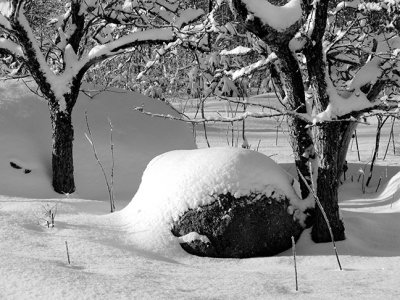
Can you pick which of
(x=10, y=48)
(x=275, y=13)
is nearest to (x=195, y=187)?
(x=275, y=13)

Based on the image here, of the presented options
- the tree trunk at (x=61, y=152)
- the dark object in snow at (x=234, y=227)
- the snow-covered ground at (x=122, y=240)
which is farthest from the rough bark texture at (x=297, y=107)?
the tree trunk at (x=61, y=152)

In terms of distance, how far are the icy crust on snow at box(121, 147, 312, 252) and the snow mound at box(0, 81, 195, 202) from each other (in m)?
1.65

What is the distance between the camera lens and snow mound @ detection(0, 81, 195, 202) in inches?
290

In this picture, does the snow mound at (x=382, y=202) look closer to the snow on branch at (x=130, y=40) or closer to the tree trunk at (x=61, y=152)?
the snow on branch at (x=130, y=40)

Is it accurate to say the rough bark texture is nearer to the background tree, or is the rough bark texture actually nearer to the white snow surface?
the white snow surface

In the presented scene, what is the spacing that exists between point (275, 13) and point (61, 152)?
413 centimetres

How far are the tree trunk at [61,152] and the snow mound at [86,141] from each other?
0.61 feet

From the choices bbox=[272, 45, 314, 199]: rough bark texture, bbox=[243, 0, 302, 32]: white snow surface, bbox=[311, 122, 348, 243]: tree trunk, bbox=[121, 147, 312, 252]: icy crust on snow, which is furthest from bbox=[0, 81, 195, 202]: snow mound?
bbox=[243, 0, 302, 32]: white snow surface

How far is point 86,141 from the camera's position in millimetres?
8148

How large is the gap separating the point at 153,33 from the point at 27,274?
4.74m

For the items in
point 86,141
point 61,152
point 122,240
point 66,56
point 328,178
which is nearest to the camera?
point 122,240

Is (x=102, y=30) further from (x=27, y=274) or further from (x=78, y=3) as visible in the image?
(x=27, y=274)

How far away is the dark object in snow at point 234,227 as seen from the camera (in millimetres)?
4859

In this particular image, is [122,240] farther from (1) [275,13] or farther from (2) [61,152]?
(2) [61,152]
